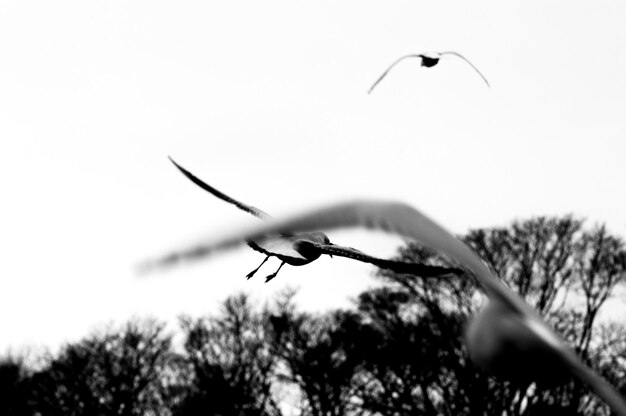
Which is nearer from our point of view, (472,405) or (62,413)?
(472,405)

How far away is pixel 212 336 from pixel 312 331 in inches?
186

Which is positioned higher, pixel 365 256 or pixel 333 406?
pixel 333 406

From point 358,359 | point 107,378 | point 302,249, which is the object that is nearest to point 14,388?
→ point 107,378

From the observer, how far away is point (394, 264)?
1204mm

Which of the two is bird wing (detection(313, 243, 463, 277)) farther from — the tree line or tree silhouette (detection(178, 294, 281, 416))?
tree silhouette (detection(178, 294, 281, 416))

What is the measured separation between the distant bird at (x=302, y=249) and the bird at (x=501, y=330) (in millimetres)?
198

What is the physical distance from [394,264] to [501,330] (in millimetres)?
493

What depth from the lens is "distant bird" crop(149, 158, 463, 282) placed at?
1.19 m

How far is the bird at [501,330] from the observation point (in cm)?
67

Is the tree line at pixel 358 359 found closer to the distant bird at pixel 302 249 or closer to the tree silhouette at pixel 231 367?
the tree silhouette at pixel 231 367

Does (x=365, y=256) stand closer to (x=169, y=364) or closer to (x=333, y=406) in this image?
(x=333, y=406)

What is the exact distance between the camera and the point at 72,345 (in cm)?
2539

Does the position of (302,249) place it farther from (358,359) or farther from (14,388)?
(14,388)

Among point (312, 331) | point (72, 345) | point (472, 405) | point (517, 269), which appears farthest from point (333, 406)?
point (72, 345)
